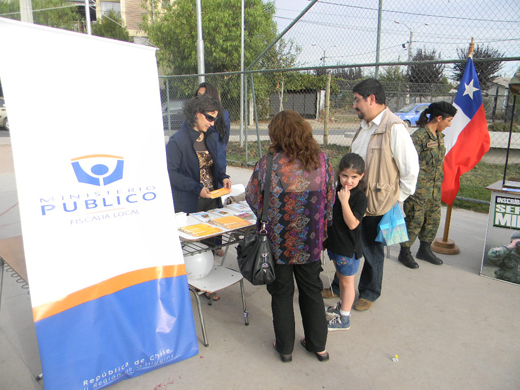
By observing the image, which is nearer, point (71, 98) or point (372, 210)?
point (71, 98)

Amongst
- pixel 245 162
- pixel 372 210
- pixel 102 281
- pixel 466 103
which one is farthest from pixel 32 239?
pixel 245 162

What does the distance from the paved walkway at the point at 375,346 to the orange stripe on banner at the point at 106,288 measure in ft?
2.03

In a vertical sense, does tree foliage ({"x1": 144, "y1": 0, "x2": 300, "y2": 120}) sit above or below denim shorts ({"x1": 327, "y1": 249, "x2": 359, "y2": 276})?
above

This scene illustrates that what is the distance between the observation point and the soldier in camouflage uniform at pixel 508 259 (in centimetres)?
363

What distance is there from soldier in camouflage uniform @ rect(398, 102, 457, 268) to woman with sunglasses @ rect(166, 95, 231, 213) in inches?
74.6

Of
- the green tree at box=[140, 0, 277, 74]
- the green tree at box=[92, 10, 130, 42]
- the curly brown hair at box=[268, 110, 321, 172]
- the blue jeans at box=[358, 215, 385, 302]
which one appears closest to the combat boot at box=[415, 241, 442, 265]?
the blue jeans at box=[358, 215, 385, 302]

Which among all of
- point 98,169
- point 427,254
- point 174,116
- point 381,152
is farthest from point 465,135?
point 174,116

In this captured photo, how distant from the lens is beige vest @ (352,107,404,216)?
9.56 ft

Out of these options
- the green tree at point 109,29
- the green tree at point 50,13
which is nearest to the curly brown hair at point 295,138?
the green tree at point 50,13

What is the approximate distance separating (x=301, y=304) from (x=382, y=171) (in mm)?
1153

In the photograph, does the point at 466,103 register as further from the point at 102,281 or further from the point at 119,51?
the point at 102,281

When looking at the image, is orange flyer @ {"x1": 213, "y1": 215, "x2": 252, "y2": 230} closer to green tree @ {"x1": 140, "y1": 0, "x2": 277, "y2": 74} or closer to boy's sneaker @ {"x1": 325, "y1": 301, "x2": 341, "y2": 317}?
boy's sneaker @ {"x1": 325, "y1": 301, "x2": 341, "y2": 317}

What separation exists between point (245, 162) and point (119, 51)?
676cm

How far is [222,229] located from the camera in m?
2.89
